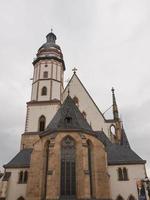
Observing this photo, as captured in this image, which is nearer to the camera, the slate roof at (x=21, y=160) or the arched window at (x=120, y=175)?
the arched window at (x=120, y=175)

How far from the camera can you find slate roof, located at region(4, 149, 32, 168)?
32781 mm

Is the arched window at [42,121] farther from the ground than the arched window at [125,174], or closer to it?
farther from the ground

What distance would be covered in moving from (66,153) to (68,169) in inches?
66.7

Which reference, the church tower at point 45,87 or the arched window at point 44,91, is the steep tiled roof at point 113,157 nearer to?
the church tower at point 45,87

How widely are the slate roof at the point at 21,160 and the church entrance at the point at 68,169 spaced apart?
7611 millimetres

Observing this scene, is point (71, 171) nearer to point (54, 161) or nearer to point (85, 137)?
point (54, 161)

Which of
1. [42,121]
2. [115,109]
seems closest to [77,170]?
[42,121]

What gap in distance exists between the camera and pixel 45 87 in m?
40.6

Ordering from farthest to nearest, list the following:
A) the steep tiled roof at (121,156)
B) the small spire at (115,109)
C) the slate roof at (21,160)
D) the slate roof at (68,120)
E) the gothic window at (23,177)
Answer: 1. the small spire at (115,109)
2. the slate roof at (21,160)
3. the steep tiled roof at (121,156)
4. the gothic window at (23,177)
5. the slate roof at (68,120)

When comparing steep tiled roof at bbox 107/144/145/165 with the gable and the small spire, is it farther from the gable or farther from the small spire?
the small spire

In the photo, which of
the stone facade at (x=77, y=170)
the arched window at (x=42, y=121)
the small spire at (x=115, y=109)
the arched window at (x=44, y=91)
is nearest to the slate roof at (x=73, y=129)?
the stone facade at (x=77, y=170)

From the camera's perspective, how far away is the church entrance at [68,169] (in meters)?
25.4

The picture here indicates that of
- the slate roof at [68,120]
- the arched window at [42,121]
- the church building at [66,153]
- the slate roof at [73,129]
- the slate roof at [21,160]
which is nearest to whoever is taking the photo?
the church building at [66,153]

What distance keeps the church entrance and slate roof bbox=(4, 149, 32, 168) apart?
7611 mm
